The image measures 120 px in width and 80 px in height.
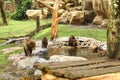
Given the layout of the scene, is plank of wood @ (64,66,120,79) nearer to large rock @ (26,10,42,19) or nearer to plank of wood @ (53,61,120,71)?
plank of wood @ (53,61,120,71)

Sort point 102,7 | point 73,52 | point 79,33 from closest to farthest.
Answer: point 73,52
point 79,33
point 102,7

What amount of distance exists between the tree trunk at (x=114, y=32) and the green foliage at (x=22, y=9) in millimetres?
31198

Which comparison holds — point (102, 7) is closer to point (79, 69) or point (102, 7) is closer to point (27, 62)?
point (27, 62)

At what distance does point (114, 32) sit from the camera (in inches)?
329

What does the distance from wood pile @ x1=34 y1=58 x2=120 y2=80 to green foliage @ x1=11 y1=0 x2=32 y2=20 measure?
31.8 m

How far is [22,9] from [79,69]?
33.8 meters

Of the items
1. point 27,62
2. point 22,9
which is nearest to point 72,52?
point 27,62

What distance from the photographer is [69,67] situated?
7.29 m

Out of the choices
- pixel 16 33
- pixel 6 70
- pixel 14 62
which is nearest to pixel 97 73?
pixel 6 70

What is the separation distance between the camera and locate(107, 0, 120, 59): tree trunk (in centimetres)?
820

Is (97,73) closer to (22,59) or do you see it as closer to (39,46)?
(22,59)

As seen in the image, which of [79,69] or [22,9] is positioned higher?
[79,69]

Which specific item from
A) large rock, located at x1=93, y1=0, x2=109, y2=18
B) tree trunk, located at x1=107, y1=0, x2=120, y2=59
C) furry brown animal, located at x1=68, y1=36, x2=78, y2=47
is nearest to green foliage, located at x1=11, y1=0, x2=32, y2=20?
large rock, located at x1=93, y1=0, x2=109, y2=18

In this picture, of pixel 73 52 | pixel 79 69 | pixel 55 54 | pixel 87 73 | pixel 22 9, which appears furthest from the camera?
pixel 22 9
